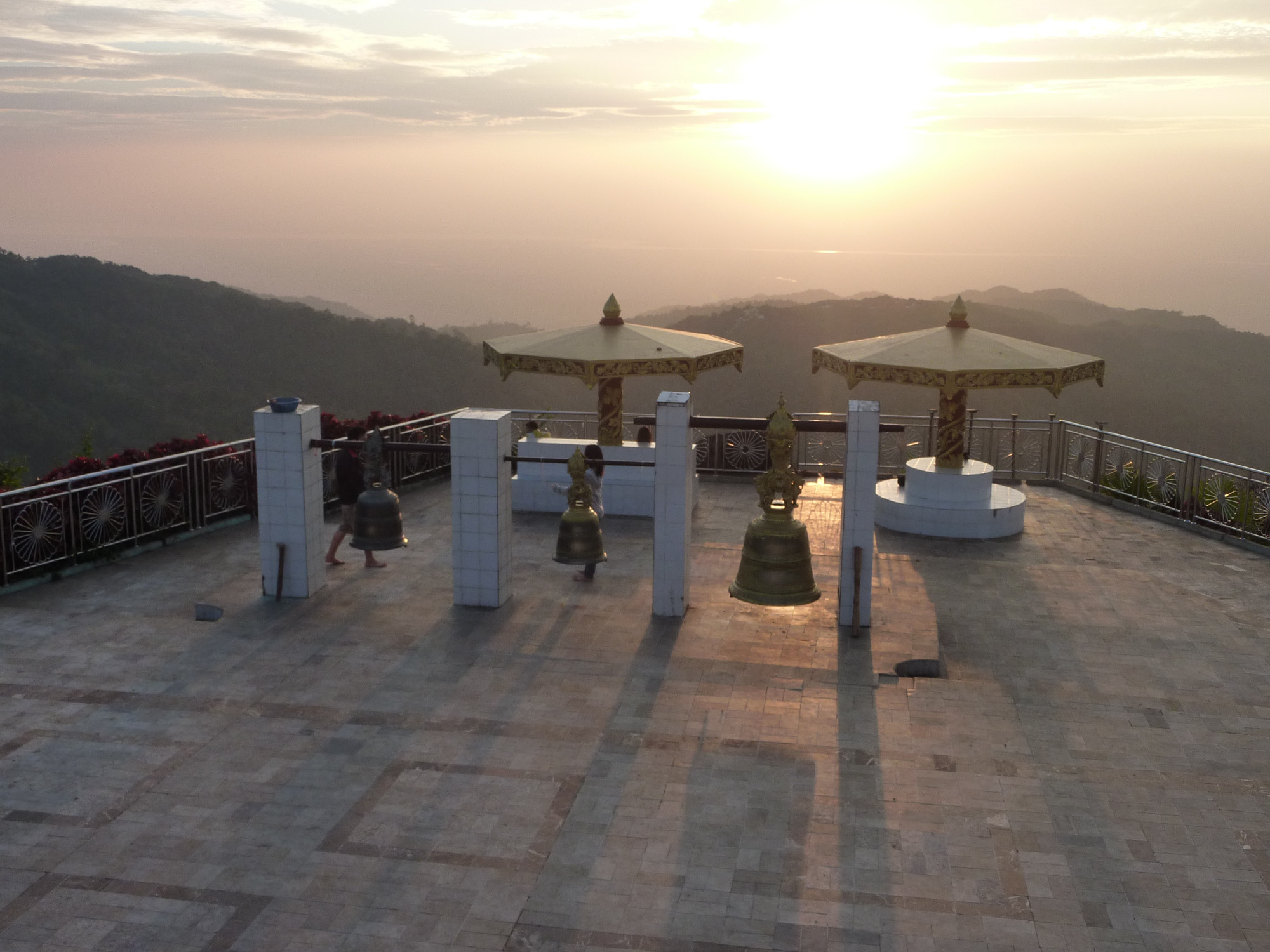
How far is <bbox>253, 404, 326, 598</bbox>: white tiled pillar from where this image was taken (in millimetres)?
10984

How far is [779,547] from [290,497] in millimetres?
5581

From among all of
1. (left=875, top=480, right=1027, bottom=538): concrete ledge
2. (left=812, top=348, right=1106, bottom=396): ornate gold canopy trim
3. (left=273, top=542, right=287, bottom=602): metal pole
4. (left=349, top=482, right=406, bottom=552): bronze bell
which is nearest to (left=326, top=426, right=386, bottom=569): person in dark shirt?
(left=273, top=542, right=287, bottom=602): metal pole

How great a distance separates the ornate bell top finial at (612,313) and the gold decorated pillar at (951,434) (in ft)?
15.1

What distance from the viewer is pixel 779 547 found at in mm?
7680

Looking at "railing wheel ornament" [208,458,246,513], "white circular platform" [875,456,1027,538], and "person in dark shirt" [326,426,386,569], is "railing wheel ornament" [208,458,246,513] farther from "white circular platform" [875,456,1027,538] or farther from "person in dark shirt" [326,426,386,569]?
"white circular platform" [875,456,1027,538]

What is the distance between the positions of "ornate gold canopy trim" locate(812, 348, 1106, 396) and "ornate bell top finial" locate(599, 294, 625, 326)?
319cm

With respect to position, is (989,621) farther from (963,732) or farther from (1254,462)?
(1254,462)

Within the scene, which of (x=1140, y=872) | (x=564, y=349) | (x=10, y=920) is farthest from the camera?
(x=564, y=349)

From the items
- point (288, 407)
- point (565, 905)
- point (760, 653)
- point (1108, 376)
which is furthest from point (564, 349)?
point (1108, 376)

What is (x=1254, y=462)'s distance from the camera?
226 feet

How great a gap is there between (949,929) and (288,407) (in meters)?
7.90

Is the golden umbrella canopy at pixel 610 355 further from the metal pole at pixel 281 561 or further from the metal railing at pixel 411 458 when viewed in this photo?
the metal pole at pixel 281 561

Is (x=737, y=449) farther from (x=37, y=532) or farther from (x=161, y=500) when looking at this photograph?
(x=37, y=532)

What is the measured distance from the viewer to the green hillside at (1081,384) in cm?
7069
